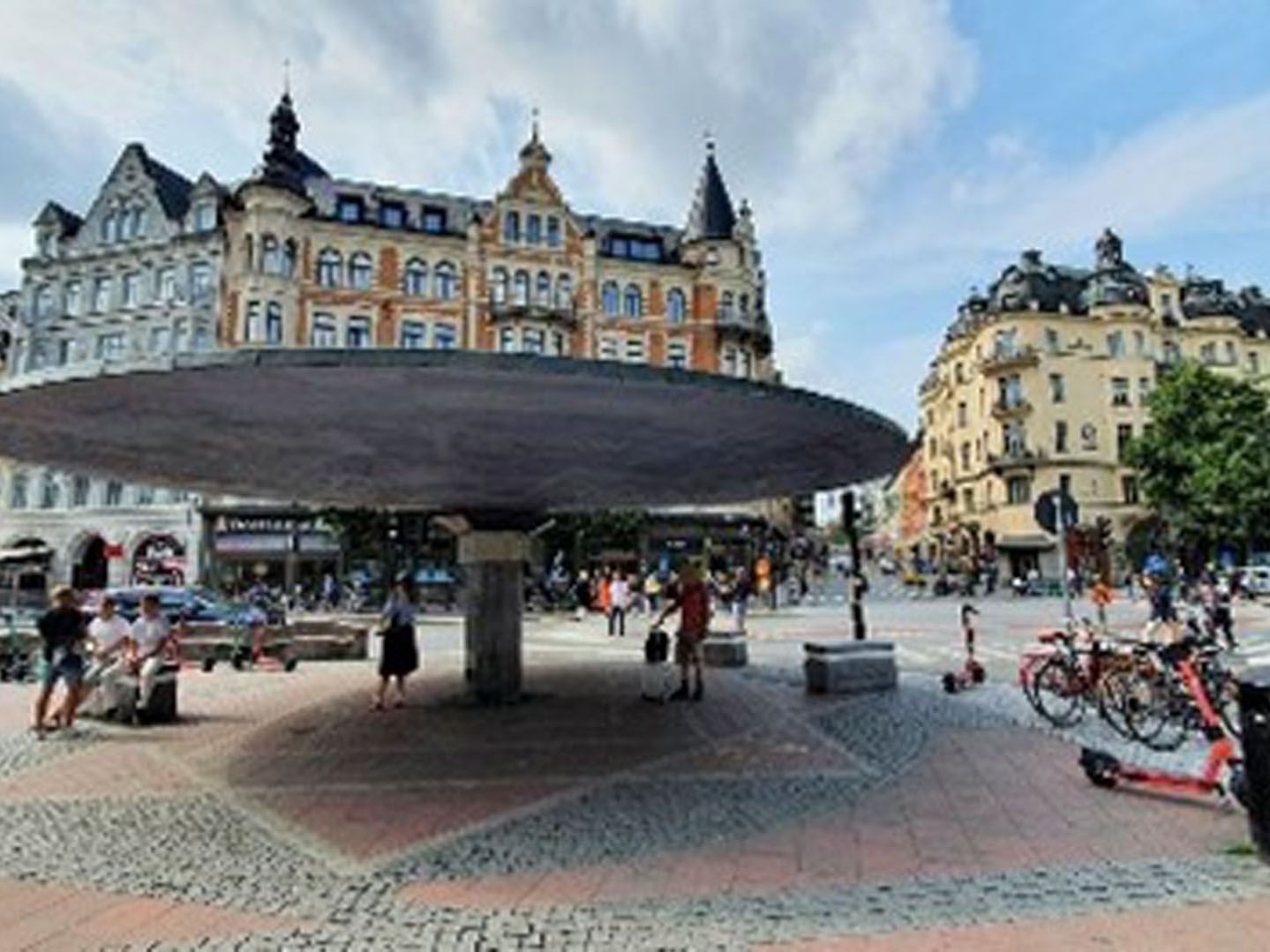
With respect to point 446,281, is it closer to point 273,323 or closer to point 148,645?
point 273,323

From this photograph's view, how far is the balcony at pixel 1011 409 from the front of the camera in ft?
207

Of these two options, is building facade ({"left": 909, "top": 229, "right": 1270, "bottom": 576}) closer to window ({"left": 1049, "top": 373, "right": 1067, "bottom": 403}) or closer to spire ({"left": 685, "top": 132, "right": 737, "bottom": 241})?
window ({"left": 1049, "top": 373, "right": 1067, "bottom": 403})

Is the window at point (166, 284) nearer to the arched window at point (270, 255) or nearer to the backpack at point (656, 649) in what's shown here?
the arched window at point (270, 255)

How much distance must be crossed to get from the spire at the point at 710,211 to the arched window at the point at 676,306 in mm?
3702

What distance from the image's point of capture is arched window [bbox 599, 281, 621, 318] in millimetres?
50781

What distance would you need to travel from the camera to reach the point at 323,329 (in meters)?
46.9

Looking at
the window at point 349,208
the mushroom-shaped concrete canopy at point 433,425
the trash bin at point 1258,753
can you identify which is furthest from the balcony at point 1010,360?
the trash bin at point 1258,753

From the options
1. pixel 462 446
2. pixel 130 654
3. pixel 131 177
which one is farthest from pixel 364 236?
pixel 462 446

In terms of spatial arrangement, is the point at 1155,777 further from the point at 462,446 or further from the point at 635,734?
the point at 462,446

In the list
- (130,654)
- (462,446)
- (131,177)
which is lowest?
(130,654)

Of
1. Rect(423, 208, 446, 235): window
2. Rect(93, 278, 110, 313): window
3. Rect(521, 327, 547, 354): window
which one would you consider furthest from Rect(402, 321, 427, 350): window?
Rect(93, 278, 110, 313): window

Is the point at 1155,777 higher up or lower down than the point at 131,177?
lower down

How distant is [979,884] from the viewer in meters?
5.59

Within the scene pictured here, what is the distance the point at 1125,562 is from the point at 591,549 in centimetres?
3735
